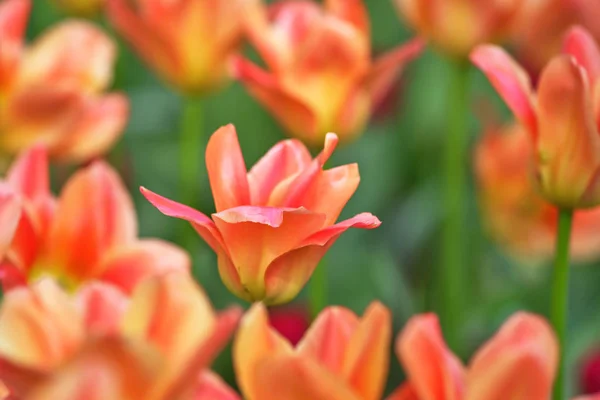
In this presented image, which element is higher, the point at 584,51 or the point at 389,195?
the point at 584,51

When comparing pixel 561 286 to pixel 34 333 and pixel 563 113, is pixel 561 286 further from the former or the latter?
pixel 34 333

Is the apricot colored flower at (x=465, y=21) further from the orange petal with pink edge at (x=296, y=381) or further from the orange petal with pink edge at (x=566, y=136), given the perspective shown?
the orange petal with pink edge at (x=296, y=381)

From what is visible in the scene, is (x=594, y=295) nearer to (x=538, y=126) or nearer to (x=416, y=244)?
(x=416, y=244)

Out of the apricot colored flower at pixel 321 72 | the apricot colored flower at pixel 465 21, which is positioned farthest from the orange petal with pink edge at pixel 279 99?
the apricot colored flower at pixel 465 21

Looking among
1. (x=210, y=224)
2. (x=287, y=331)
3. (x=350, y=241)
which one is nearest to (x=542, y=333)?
(x=210, y=224)

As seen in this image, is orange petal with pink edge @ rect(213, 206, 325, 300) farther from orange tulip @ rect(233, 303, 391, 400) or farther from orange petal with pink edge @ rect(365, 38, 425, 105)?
orange petal with pink edge @ rect(365, 38, 425, 105)

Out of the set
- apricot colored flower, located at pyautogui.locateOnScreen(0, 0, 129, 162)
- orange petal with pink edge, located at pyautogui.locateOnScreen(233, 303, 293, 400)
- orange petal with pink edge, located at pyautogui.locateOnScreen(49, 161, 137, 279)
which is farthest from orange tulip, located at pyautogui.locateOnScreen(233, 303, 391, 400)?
apricot colored flower, located at pyautogui.locateOnScreen(0, 0, 129, 162)

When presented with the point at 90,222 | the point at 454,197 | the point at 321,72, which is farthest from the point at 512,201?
the point at 90,222
